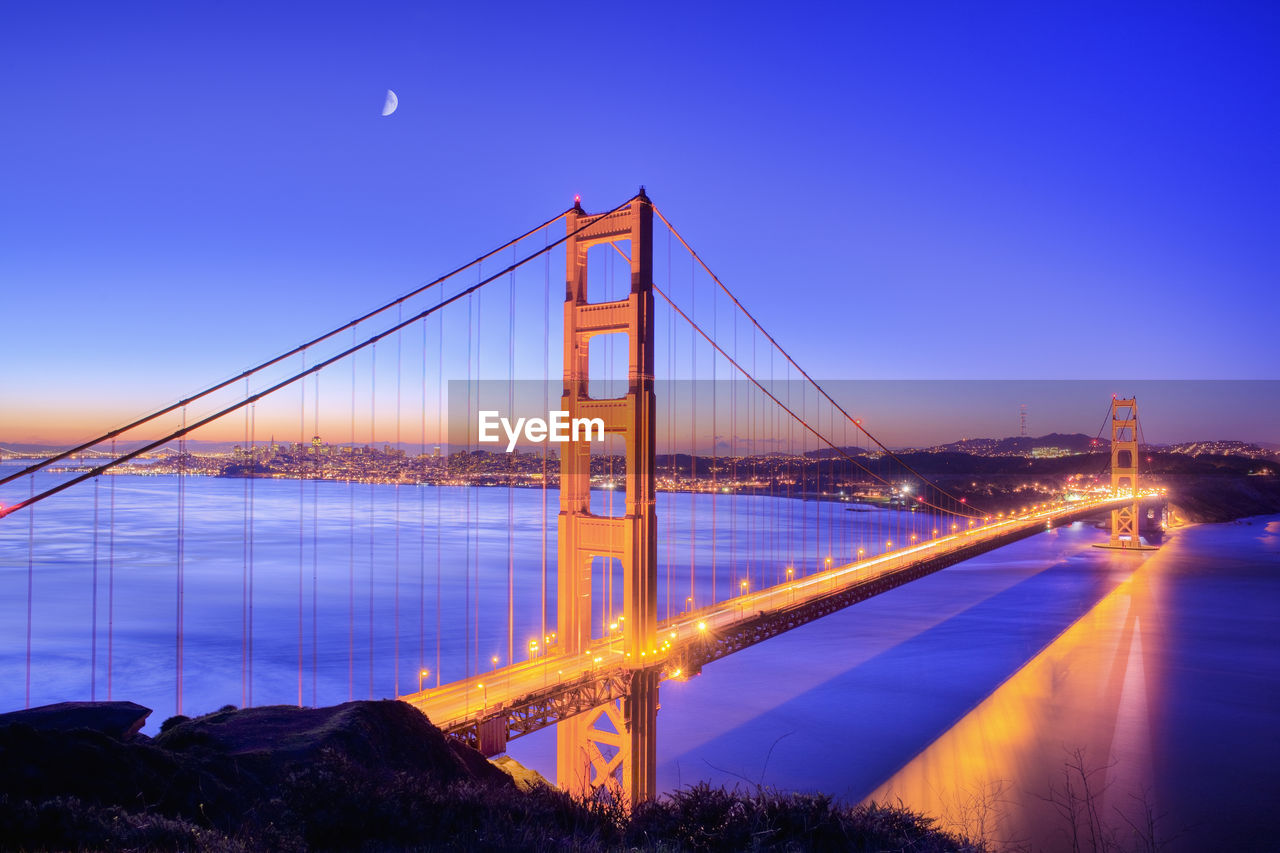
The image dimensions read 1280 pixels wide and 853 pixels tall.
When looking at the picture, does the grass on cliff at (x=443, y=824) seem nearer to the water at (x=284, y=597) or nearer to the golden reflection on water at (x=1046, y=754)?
the golden reflection on water at (x=1046, y=754)

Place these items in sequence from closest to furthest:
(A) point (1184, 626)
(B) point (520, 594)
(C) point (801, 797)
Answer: (C) point (801, 797) < (A) point (1184, 626) < (B) point (520, 594)

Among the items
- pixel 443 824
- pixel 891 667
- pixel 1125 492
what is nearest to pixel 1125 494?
pixel 1125 492

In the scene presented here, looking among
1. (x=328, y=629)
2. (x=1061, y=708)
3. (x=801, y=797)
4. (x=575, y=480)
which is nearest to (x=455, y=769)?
(x=801, y=797)

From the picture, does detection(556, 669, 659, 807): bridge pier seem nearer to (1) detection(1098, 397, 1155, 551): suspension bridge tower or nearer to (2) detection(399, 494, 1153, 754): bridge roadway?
(2) detection(399, 494, 1153, 754): bridge roadway

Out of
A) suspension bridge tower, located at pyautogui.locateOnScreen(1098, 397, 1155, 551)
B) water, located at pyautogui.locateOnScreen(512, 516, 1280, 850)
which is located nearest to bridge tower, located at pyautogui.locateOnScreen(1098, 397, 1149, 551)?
suspension bridge tower, located at pyautogui.locateOnScreen(1098, 397, 1155, 551)

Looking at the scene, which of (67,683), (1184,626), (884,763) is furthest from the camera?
(1184,626)

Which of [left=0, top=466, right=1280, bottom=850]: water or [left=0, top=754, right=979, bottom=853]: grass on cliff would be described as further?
[left=0, top=466, right=1280, bottom=850]: water

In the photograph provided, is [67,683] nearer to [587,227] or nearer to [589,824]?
[587,227]
